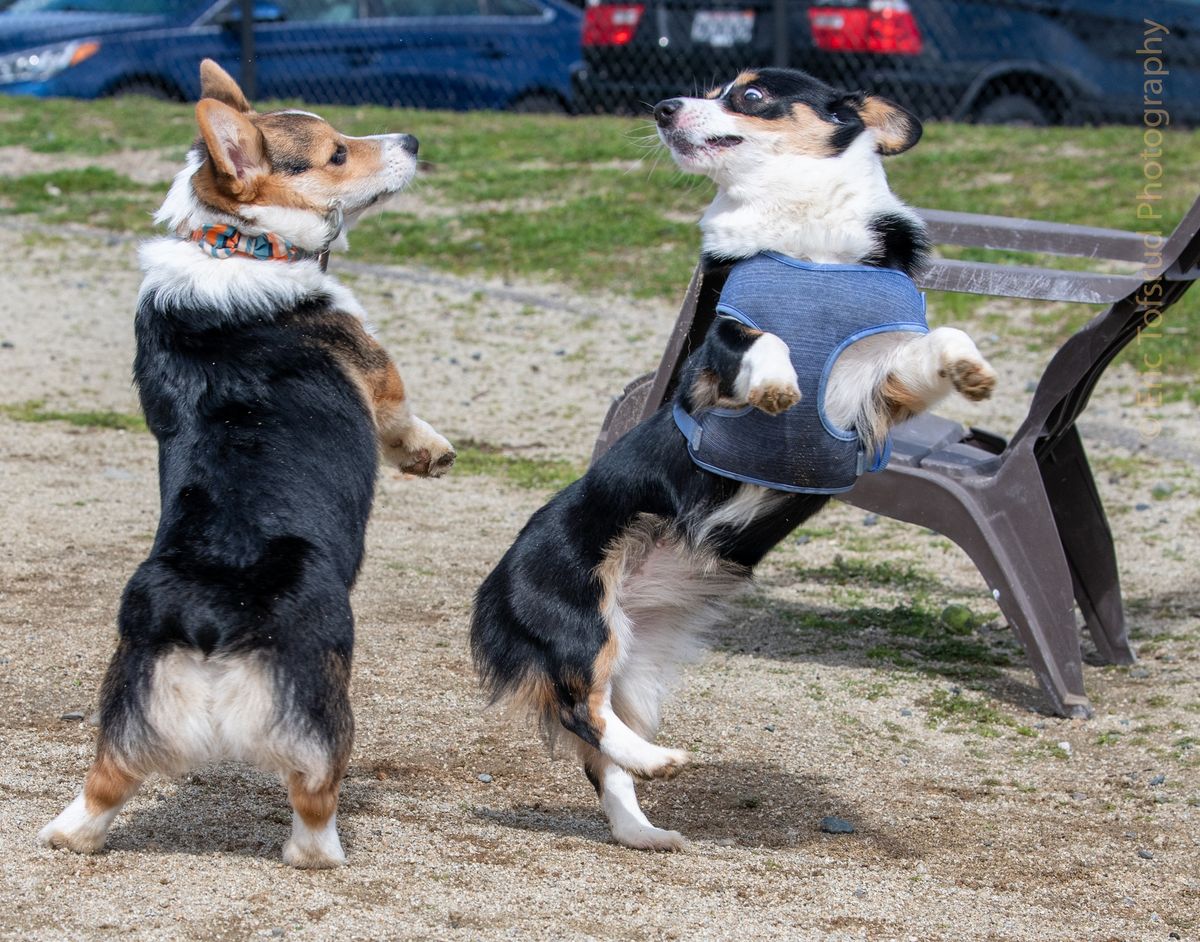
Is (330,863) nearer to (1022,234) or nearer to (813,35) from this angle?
(1022,234)

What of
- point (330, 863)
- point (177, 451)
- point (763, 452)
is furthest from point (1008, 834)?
point (177, 451)

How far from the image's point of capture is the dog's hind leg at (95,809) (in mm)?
2875

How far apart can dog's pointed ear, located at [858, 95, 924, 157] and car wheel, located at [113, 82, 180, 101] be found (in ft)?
34.5

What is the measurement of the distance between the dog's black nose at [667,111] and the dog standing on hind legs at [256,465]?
681mm

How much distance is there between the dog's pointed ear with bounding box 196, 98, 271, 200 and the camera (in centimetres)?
329

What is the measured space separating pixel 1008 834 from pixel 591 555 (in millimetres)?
1228

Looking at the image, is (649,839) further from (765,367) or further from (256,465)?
(256,465)

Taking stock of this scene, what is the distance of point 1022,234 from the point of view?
4.45m

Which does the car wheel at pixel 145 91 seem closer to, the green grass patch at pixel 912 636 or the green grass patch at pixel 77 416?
the green grass patch at pixel 77 416

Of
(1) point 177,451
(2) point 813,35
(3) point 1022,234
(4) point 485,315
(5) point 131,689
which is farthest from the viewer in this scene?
(2) point 813,35

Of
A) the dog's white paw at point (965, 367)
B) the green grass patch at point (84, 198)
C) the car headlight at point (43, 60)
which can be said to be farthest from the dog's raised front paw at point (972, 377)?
the car headlight at point (43, 60)

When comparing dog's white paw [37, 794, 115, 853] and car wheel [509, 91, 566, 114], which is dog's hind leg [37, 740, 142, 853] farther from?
car wheel [509, 91, 566, 114]

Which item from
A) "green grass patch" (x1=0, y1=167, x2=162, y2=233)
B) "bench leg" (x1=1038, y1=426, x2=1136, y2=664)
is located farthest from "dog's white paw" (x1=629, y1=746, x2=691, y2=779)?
"green grass patch" (x1=0, y1=167, x2=162, y2=233)

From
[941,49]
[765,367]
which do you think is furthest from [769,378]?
[941,49]
